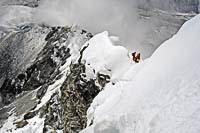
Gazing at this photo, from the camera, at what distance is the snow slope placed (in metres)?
16.5

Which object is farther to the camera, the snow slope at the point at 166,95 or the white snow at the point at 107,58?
the white snow at the point at 107,58

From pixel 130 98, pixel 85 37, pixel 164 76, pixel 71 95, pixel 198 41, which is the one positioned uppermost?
pixel 198 41

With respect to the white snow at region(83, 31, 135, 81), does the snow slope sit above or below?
above

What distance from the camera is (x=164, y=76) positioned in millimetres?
20266

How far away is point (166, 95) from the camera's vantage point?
1847 cm

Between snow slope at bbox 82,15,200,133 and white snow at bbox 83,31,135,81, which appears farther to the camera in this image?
white snow at bbox 83,31,135,81

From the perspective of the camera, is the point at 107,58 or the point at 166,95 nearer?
the point at 166,95

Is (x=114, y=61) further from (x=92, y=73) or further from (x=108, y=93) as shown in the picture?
(x=108, y=93)

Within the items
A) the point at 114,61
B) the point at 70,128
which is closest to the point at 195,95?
the point at 70,128

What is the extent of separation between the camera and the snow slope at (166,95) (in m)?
16.5

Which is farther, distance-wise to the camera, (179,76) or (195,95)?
(179,76)

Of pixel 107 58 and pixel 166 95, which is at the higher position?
pixel 166 95

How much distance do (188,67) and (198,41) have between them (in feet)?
5.44

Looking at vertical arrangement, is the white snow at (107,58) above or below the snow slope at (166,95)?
below
